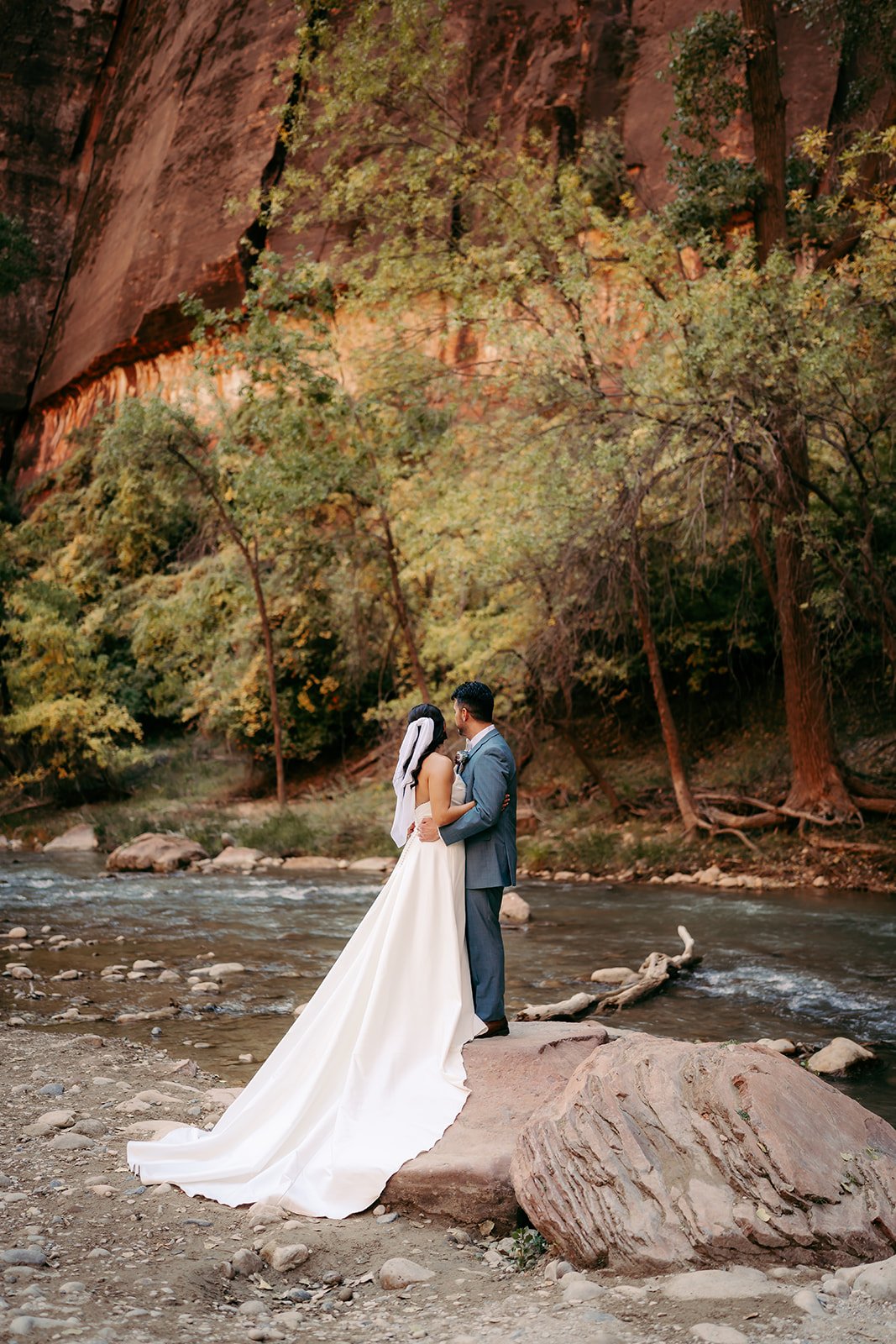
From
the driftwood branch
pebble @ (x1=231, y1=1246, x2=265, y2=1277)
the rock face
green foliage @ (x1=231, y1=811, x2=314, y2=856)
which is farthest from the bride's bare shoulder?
green foliage @ (x1=231, y1=811, x2=314, y2=856)

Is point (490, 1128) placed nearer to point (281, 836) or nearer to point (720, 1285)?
point (720, 1285)

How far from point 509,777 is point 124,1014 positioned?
175 inches

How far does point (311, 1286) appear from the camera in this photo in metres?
3.76

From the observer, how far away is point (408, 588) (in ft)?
76.9

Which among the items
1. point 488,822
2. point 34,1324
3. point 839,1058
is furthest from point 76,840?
point 34,1324

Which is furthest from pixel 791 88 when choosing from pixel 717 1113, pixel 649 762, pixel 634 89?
pixel 717 1113

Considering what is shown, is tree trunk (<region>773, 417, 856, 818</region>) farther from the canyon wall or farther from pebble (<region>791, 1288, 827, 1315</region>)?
pebble (<region>791, 1288, 827, 1315</region>)

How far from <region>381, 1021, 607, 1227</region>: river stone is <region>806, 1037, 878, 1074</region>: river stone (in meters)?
1.92

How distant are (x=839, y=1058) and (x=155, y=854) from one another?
13.8m

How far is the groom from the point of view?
521 cm

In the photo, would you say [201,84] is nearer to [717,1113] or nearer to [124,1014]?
[124,1014]

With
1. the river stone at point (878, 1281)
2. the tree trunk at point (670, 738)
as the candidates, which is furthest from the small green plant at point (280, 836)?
the river stone at point (878, 1281)

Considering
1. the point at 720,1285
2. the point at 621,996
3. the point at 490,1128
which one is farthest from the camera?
the point at 621,996

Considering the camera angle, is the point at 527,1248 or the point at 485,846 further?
the point at 485,846
